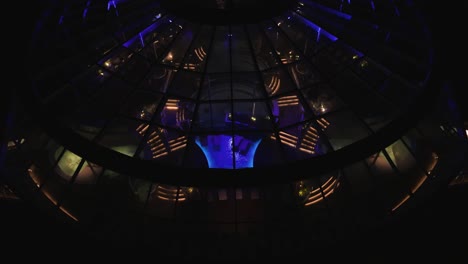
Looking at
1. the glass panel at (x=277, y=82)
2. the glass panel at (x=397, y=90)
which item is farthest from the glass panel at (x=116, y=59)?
the glass panel at (x=397, y=90)

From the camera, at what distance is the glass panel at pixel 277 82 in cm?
2149

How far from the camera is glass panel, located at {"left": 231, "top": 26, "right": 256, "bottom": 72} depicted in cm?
2173

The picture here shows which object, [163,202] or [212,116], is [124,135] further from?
[212,116]

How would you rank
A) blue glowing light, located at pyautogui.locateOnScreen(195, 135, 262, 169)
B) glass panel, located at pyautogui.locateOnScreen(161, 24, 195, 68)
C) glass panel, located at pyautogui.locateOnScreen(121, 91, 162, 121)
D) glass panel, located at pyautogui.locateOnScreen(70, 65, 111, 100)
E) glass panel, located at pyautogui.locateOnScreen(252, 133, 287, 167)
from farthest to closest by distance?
glass panel, located at pyautogui.locateOnScreen(70, 65, 111, 100), glass panel, located at pyautogui.locateOnScreen(161, 24, 195, 68), glass panel, located at pyautogui.locateOnScreen(121, 91, 162, 121), blue glowing light, located at pyautogui.locateOnScreen(195, 135, 262, 169), glass panel, located at pyautogui.locateOnScreen(252, 133, 287, 167)

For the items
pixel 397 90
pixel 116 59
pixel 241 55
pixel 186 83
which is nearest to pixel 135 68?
pixel 116 59

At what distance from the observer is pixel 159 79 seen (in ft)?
71.9

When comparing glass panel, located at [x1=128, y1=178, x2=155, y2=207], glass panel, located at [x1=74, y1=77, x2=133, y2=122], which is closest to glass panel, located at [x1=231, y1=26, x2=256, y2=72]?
glass panel, located at [x1=74, y1=77, x2=133, y2=122]

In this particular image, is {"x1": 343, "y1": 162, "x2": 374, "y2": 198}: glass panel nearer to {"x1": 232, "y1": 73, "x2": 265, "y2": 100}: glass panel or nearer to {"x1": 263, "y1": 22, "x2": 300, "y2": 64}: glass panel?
{"x1": 232, "y1": 73, "x2": 265, "y2": 100}: glass panel

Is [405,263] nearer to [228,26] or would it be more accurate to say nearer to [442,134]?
[442,134]

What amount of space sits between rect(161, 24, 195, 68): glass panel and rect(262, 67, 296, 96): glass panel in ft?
13.2

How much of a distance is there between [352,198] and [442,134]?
5.54m

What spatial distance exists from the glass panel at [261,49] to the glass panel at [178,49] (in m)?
3.02

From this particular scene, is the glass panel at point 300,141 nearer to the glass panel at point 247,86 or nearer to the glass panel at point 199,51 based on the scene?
the glass panel at point 247,86

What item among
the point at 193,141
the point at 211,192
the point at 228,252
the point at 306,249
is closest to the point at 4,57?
the point at 193,141
